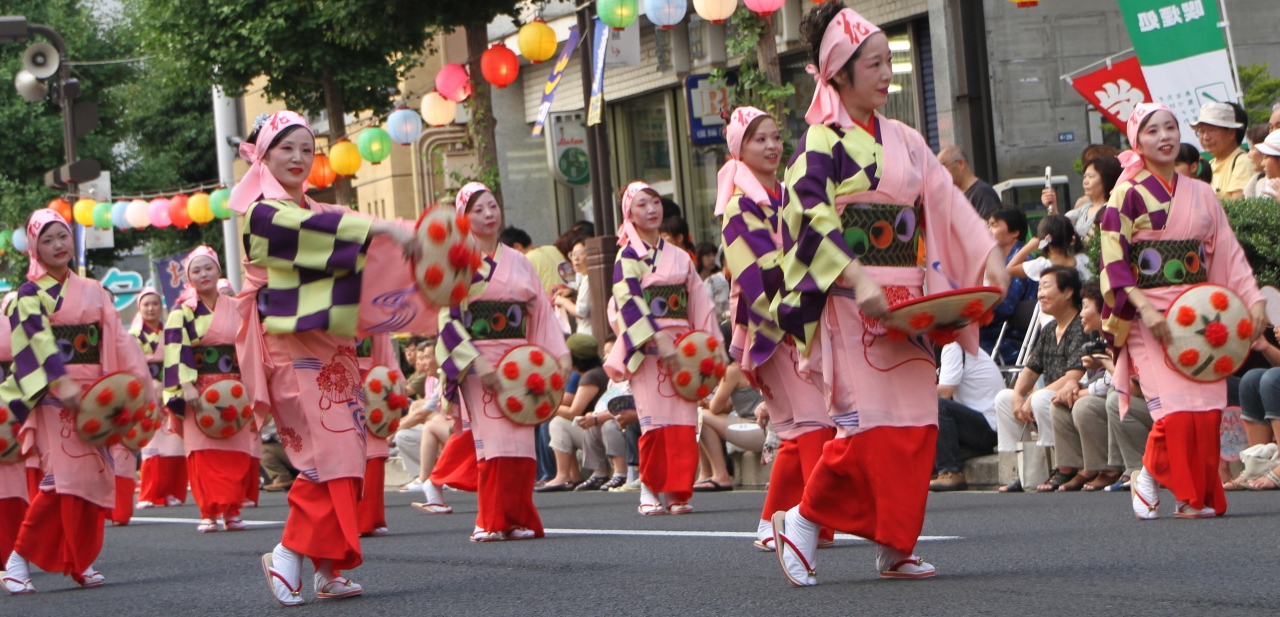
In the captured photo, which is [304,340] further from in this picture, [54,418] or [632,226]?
[632,226]

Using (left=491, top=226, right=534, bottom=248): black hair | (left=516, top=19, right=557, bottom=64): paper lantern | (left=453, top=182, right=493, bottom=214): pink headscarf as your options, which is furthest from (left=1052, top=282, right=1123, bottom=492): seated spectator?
(left=516, top=19, right=557, bottom=64): paper lantern

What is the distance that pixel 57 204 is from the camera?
73.8 feet

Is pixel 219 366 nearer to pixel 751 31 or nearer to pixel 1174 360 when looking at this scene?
pixel 751 31

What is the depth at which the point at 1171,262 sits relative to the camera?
7465mm

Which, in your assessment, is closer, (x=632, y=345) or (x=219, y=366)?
(x=632, y=345)

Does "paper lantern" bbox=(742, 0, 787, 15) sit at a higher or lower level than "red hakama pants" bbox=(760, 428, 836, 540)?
higher

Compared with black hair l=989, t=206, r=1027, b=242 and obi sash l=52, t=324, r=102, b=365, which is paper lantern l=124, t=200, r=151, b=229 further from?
obi sash l=52, t=324, r=102, b=365

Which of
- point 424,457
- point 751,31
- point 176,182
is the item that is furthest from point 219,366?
point 176,182

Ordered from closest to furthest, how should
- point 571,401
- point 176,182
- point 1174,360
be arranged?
1. point 1174,360
2. point 571,401
3. point 176,182

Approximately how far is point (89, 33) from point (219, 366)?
23.9 meters

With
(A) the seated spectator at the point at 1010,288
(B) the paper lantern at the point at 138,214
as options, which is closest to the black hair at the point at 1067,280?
(A) the seated spectator at the point at 1010,288

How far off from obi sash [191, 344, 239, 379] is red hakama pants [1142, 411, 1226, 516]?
22.8 ft

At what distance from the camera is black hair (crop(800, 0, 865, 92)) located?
543 centimetres

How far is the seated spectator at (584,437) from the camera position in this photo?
13.1 m
